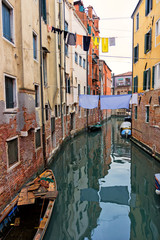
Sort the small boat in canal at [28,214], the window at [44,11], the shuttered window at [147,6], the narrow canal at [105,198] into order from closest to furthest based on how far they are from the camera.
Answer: the small boat in canal at [28,214] < the narrow canal at [105,198] < the window at [44,11] < the shuttered window at [147,6]

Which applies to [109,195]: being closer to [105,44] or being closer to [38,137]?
[38,137]

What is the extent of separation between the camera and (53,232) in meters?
5.82

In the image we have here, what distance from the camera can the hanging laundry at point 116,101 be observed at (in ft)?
50.8

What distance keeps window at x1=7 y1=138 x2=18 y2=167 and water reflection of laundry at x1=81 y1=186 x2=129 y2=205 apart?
11.2 ft

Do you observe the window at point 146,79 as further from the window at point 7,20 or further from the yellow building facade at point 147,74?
the window at point 7,20

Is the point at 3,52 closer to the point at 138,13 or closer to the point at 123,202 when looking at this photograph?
the point at 123,202

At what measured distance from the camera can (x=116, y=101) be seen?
Result: 1565 centimetres

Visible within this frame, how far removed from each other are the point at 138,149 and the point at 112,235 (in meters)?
10.6

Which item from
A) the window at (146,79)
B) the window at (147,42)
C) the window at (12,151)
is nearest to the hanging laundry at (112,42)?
the window at (147,42)

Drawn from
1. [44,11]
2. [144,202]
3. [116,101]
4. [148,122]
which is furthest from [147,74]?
[144,202]

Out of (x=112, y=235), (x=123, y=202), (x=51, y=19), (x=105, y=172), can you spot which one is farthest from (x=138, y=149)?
(x=51, y=19)

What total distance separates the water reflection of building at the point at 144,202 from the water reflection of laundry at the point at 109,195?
371 mm

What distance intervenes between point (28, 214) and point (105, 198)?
3401mm

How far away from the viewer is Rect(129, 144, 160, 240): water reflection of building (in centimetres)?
607
